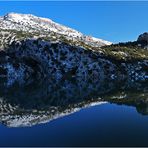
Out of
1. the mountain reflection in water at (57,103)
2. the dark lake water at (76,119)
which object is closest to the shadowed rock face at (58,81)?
the mountain reflection in water at (57,103)

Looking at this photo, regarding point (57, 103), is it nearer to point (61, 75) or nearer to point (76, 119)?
point (76, 119)

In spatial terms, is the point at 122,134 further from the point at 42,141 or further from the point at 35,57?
the point at 35,57

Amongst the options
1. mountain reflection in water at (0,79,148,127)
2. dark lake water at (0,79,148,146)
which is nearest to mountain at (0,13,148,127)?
mountain reflection in water at (0,79,148,127)

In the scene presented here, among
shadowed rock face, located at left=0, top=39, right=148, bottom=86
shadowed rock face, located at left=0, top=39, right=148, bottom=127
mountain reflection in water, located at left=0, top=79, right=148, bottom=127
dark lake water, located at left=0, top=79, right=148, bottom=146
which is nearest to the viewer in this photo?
dark lake water, located at left=0, top=79, right=148, bottom=146

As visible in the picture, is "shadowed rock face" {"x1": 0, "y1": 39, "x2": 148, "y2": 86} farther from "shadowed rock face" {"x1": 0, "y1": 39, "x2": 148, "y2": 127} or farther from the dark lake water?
the dark lake water

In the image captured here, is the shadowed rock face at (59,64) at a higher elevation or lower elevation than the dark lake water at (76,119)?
higher

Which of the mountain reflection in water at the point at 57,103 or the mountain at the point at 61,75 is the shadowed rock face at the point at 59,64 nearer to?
the mountain at the point at 61,75

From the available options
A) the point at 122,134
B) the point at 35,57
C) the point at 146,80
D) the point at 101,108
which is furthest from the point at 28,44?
the point at 122,134

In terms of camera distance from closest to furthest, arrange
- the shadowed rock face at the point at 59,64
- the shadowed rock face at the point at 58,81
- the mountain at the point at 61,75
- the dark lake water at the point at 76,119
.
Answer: the dark lake water at the point at 76,119 → the shadowed rock face at the point at 58,81 → the mountain at the point at 61,75 → the shadowed rock face at the point at 59,64
